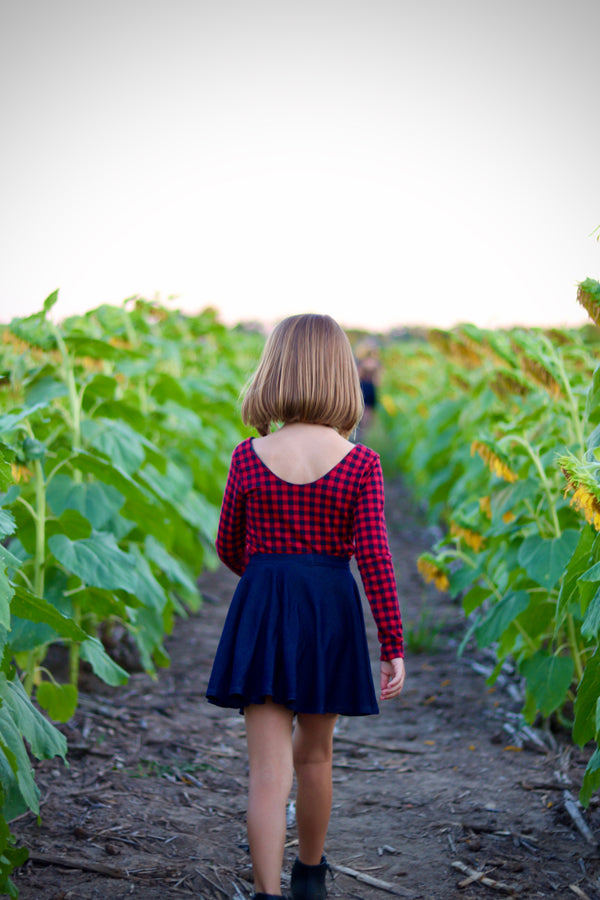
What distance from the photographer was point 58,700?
113 inches

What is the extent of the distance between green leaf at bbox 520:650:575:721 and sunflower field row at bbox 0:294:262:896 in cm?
139

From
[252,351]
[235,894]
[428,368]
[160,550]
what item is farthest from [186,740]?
[252,351]

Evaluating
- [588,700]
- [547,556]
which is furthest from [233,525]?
[547,556]

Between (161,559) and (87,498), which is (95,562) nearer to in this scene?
(87,498)

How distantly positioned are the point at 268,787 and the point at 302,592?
0.46m

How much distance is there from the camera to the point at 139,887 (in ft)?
7.76

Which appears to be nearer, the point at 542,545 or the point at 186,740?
the point at 542,545

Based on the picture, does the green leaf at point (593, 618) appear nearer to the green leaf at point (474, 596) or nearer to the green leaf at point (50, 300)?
the green leaf at point (474, 596)

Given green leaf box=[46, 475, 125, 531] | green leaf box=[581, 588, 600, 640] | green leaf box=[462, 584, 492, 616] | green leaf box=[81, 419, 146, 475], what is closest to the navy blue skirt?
green leaf box=[581, 588, 600, 640]

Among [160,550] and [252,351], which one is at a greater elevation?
[252,351]

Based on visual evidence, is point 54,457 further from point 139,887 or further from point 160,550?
point 139,887

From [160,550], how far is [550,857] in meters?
1.96

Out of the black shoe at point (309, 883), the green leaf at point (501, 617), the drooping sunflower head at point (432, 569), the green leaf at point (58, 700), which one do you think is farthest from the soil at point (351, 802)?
the drooping sunflower head at point (432, 569)

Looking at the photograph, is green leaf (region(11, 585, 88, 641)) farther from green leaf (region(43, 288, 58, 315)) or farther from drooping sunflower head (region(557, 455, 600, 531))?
green leaf (region(43, 288, 58, 315))
